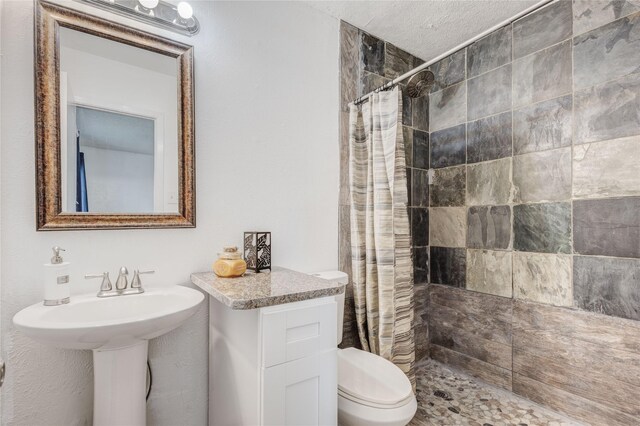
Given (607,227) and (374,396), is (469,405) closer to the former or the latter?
(374,396)

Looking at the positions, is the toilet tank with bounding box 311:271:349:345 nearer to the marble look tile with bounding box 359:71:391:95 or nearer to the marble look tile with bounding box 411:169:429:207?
the marble look tile with bounding box 411:169:429:207

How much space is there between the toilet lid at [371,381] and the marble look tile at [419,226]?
104cm

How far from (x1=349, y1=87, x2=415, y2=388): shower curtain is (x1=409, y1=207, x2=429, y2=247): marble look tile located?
620 mm

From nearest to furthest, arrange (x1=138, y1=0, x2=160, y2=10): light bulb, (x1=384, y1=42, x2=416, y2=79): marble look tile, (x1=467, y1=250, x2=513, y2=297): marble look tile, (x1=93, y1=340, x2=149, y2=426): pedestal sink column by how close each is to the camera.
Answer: (x1=93, y1=340, x2=149, y2=426): pedestal sink column < (x1=138, y1=0, x2=160, y2=10): light bulb < (x1=467, y1=250, x2=513, y2=297): marble look tile < (x1=384, y1=42, x2=416, y2=79): marble look tile

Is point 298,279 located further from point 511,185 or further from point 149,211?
point 511,185

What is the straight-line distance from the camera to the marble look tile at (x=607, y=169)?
5.01ft

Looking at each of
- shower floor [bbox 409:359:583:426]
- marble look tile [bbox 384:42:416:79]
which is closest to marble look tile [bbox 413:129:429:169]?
marble look tile [bbox 384:42:416:79]

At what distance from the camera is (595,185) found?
1645mm

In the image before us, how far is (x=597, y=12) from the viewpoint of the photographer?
165 cm

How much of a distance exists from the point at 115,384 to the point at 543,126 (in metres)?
2.52

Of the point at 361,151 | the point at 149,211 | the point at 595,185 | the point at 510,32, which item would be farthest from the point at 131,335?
the point at 510,32

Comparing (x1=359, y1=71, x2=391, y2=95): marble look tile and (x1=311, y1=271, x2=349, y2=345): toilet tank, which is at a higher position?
(x1=359, y1=71, x2=391, y2=95): marble look tile

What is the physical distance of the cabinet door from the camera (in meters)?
1.00

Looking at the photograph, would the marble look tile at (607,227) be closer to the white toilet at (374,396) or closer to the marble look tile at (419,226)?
the marble look tile at (419,226)
